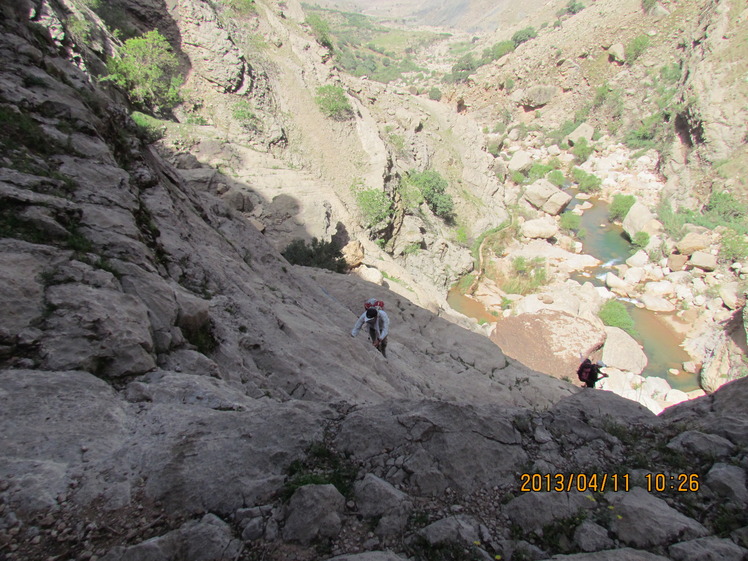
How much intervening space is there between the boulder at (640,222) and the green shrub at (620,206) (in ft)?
2.59

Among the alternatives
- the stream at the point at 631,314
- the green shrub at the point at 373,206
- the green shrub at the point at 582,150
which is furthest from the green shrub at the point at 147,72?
the green shrub at the point at 582,150

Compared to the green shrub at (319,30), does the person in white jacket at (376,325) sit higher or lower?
lower

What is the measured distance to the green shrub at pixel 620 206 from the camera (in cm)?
3253

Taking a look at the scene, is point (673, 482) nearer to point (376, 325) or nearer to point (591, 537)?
point (591, 537)

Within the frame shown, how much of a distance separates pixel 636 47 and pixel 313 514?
64723 millimetres

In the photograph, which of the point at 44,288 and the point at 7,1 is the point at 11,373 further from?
the point at 7,1

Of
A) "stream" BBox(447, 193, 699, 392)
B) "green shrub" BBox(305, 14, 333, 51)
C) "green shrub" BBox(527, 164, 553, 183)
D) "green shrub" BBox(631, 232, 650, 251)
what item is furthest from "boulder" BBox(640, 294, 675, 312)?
"green shrub" BBox(305, 14, 333, 51)

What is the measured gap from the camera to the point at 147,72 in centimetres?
1788

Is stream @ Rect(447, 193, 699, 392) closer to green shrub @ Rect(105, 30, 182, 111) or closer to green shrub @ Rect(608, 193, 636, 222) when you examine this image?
green shrub @ Rect(608, 193, 636, 222)

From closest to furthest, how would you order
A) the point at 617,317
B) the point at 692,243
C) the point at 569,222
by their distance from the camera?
the point at 617,317 < the point at 692,243 < the point at 569,222

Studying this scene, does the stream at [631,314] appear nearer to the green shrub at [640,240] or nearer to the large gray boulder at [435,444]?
the green shrub at [640,240]

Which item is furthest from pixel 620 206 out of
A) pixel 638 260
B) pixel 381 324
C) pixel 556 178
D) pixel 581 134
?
pixel 381 324

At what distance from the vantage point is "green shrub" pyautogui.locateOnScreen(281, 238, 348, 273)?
1593cm
